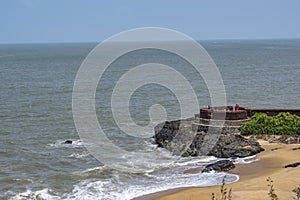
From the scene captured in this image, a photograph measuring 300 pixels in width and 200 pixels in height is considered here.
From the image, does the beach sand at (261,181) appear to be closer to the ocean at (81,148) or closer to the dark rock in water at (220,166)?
the dark rock in water at (220,166)

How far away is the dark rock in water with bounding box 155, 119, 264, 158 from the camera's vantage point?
109ft

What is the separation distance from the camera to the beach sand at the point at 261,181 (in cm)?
2388

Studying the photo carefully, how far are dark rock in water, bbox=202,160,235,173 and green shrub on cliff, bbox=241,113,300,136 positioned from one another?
5.60m

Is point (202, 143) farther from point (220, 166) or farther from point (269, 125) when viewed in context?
point (269, 125)

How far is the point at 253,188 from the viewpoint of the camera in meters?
24.9

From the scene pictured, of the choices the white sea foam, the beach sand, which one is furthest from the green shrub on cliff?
the white sea foam

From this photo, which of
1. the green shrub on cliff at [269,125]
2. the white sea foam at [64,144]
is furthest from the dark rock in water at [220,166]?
the white sea foam at [64,144]

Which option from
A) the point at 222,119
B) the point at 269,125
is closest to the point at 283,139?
the point at 269,125

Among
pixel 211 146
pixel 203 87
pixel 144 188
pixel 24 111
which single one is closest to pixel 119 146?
pixel 211 146

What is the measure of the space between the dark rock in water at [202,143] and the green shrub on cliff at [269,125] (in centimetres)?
128

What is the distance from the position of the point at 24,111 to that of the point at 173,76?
4230 centimetres

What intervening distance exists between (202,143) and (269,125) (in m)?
5.20

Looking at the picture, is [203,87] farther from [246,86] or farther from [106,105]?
[106,105]

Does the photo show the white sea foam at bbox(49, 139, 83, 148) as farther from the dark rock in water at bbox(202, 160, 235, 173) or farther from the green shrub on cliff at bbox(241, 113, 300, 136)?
the green shrub on cliff at bbox(241, 113, 300, 136)
